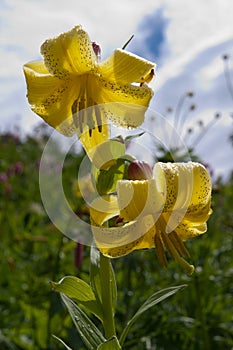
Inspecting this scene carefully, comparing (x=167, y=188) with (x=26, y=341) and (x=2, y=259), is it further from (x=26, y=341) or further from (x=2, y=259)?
(x=2, y=259)

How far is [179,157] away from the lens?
169 centimetres

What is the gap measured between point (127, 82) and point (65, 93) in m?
0.14

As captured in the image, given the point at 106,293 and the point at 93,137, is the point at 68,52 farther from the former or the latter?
the point at 106,293

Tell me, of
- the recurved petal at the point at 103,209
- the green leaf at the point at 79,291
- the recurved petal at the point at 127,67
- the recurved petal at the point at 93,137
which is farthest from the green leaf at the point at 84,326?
the recurved petal at the point at 127,67

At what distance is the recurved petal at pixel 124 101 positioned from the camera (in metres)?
0.85

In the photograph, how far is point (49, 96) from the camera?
905 millimetres

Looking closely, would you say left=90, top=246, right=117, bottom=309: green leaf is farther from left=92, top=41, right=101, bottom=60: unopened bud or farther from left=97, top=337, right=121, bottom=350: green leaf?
left=92, top=41, right=101, bottom=60: unopened bud

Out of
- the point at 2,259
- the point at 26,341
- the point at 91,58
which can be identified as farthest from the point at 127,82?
the point at 2,259

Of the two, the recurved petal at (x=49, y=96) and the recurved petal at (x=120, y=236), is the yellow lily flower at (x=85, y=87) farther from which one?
the recurved petal at (x=120, y=236)

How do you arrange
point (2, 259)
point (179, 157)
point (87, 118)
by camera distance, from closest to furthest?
Answer: 1. point (87, 118)
2. point (179, 157)
3. point (2, 259)

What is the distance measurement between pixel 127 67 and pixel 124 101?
9 cm

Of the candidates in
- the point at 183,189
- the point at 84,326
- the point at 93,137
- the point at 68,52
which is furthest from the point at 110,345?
the point at 68,52

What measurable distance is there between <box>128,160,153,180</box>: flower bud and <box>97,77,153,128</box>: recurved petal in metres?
0.07

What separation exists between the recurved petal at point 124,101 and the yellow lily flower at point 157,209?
118 mm
